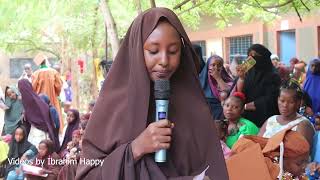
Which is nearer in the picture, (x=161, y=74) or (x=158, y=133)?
(x=158, y=133)

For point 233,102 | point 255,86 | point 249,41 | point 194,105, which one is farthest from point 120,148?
point 249,41

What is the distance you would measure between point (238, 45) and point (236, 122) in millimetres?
16763

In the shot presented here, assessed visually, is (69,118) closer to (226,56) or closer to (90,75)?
(90,75)

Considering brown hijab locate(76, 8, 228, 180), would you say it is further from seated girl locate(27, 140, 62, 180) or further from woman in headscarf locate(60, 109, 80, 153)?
woman in headscarf locate(60, 109, 80, 153)

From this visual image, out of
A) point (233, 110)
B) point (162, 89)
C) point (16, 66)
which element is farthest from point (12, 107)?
point (16, 66)

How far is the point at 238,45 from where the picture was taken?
70.3ft

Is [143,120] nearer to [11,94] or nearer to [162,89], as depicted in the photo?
[162,89]

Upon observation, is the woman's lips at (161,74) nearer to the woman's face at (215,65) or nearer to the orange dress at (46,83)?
the woman's face at (215,65)

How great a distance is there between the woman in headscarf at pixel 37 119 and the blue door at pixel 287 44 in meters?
13.4

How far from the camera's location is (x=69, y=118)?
7102 mm

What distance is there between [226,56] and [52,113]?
15.4m

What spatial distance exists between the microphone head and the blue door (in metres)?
17.6

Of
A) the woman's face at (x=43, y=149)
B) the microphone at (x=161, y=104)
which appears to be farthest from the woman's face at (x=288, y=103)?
the woman's face at (x=43, y=149)

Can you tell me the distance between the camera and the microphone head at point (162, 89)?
193cm
